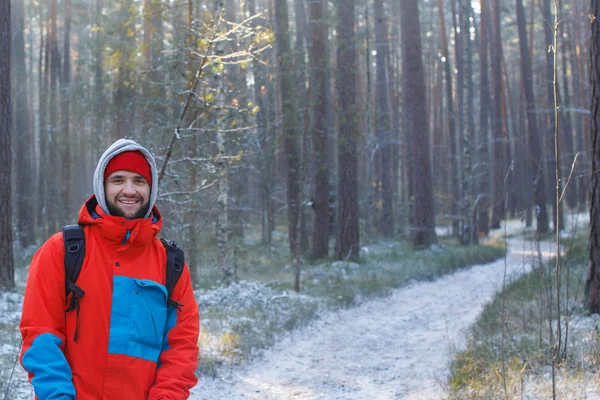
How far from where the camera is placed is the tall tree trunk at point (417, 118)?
1967 cm

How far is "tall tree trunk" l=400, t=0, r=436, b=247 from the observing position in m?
19.7

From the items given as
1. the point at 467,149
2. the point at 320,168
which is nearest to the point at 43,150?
the point at 320,168

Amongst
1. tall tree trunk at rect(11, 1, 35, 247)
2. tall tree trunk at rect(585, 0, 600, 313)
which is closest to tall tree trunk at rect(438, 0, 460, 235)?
tall tree trunk at rect(11, 1, 35, 247)

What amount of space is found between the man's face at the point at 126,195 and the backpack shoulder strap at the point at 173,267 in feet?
0.71

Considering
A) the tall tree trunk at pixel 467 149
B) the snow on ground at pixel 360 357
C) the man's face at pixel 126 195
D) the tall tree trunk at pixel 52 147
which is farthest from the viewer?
the tall tree trunk at pixel 52 147

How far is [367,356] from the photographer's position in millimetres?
8742

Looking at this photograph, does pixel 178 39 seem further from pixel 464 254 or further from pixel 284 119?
pixel 464 254

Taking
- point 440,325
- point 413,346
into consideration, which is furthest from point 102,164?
point 440,325

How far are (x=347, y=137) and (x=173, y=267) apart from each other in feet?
45.6

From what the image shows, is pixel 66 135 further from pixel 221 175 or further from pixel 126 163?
pixel 126 163

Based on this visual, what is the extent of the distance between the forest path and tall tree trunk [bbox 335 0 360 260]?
3997 millimetres

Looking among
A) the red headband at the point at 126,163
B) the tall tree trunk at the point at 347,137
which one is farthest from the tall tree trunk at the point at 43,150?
the red headband at the point at 126,163

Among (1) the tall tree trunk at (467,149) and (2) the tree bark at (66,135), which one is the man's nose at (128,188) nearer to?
(1) the tall tree trunk at (467,149)

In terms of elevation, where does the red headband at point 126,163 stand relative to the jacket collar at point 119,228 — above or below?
above
